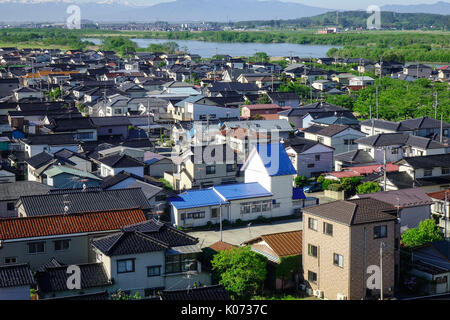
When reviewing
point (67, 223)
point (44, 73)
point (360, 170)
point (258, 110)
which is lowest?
point (360, 170)

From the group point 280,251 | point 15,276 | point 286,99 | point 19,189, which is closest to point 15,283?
point 15,276

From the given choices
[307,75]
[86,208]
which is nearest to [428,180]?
[86,208]

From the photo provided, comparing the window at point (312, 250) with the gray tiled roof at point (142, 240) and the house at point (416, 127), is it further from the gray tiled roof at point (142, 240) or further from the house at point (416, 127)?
the house at point (416, 127)

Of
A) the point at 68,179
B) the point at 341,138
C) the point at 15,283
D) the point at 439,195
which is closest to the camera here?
the point at 15,283

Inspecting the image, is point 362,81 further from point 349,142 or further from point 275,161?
point 275,161

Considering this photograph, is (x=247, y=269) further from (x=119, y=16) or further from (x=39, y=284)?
(x=119, y=16)

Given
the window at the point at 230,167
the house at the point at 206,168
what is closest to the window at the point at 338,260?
the house at the point at 206,168
